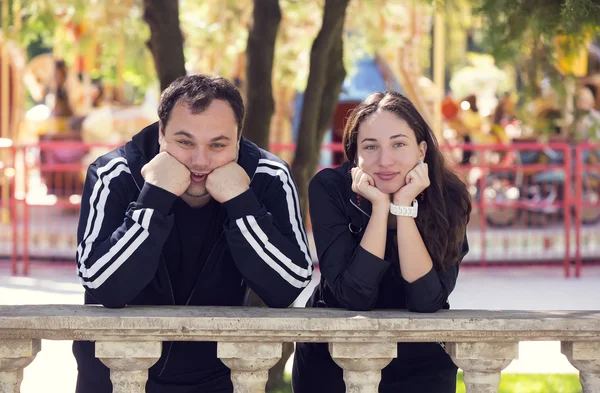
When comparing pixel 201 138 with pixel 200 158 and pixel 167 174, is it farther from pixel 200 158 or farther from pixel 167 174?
pixel 167 174

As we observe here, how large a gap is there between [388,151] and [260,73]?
7.26ft

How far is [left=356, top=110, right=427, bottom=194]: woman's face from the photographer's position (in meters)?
3.34

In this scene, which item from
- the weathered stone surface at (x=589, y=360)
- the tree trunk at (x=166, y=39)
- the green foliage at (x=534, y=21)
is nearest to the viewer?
the weathered stone surface at (x=589, y=360)

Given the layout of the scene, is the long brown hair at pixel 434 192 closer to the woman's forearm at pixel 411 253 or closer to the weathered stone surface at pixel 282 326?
the woman's forearm at pixel 411 253

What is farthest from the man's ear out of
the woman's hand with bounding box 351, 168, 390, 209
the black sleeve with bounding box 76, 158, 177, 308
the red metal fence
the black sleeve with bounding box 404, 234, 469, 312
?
the red metal fence

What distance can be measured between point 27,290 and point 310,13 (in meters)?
6.81

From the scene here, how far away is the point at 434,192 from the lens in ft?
11.2

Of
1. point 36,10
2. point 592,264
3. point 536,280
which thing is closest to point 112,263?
point 36,10

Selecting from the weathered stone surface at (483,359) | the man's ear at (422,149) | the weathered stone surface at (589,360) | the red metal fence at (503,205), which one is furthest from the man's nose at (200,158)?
the red metal fence at (503,205)

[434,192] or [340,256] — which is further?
[434,192]

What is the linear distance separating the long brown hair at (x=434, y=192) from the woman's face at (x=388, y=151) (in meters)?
0.04

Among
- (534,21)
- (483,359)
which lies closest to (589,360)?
(483,359)

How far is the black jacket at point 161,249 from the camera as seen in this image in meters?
3.20

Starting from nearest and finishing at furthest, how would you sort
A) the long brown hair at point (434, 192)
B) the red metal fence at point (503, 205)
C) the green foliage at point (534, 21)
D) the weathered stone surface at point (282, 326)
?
the weathered stone surface at point (282, 326), the long brown hair at point (434, 192), the green foliage at point (534, 21), the red metal fence at point (503, 205)
